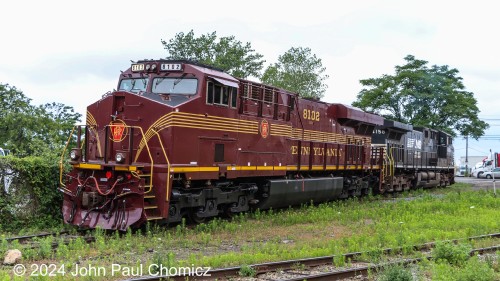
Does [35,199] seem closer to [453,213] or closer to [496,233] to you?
[496,233]

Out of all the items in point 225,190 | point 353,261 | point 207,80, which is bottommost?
point 353,261

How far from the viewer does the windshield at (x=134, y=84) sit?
41.1 ft

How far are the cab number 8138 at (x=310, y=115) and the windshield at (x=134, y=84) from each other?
6.60m

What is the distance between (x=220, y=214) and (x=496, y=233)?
280 inches

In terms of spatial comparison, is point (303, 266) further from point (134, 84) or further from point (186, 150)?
point (134, 84)

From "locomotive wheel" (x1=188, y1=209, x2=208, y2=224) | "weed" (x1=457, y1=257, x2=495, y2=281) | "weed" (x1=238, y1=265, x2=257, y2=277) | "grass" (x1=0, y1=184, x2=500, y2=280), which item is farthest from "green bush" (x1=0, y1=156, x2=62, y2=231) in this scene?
"weed" (x1=457, y1=257, x2=495, y2=281)

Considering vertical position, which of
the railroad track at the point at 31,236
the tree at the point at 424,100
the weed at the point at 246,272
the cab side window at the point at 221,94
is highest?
the tree at the point at 424,100

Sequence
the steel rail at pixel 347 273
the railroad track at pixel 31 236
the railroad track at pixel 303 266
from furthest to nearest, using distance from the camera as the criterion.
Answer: the railroad track at pixel 31 236
the steel rail at pixel 347 273
the railroad track at pixel 303 266

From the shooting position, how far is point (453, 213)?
1648 centimetres

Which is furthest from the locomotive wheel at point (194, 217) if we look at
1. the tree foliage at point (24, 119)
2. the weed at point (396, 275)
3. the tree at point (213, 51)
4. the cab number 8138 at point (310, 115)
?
the tree at point (213, 51)

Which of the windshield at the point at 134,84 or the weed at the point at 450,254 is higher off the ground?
A: the windshield at the point at 134,84

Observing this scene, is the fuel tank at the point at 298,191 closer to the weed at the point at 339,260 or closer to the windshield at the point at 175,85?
the windshield at the point at 175,85

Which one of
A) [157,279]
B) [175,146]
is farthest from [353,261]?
[175,146]

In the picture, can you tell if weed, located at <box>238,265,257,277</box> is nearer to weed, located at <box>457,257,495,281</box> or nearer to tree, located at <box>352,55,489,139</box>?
weed, located at <box>457,257,495,281</box>
